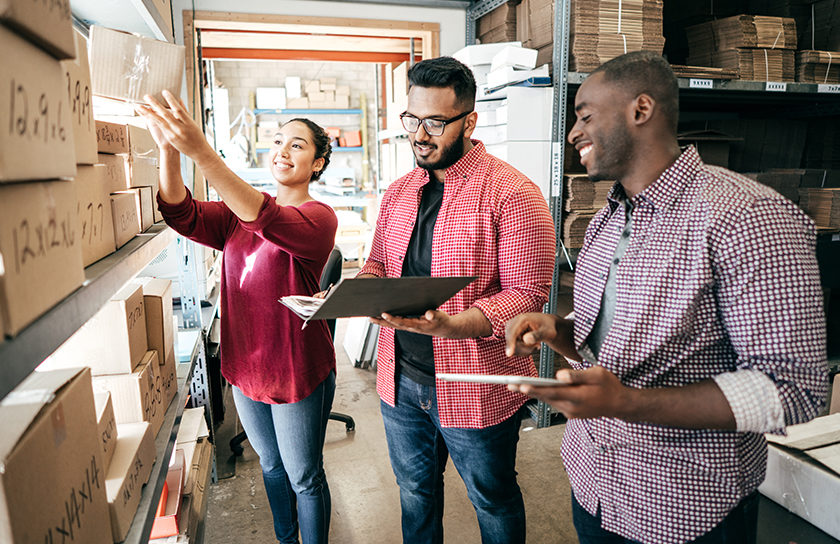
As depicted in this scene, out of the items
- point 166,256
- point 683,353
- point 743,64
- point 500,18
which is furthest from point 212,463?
point 743,64

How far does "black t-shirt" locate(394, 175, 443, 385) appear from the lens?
1.62m

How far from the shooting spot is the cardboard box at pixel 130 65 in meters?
1.06

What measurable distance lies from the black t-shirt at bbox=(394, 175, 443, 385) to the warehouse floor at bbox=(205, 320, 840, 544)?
3.42 feet

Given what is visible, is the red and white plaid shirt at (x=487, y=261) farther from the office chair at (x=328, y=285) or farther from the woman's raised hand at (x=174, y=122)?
the woman's raised hand at (x=174, y=122)

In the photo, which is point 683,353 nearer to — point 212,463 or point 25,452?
point 25,452

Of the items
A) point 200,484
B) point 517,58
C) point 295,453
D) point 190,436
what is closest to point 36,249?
point 295,453

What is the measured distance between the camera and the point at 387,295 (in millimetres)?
1213

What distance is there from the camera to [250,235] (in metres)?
1.78

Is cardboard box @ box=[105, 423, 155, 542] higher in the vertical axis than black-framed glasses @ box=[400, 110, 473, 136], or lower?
lower

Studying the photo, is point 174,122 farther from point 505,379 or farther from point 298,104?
point 298,104

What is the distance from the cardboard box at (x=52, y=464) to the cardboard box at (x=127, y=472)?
4cm

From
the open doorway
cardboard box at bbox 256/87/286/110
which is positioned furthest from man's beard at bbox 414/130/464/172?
cardboard box at bbox 256/87/286/110

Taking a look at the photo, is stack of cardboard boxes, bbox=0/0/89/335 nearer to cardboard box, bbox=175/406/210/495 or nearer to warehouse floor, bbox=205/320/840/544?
cardboard box, bbox=175/406/210/495

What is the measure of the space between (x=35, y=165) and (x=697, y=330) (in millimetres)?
1077
